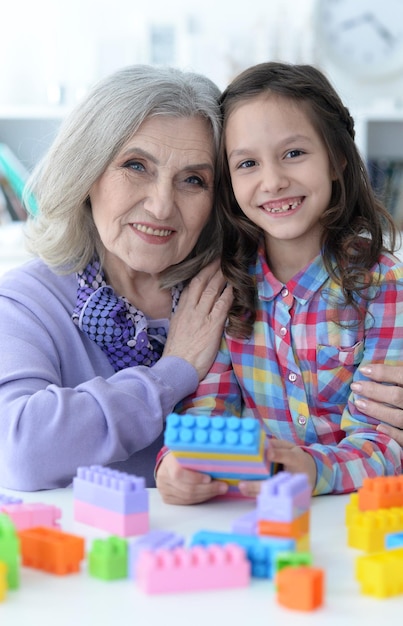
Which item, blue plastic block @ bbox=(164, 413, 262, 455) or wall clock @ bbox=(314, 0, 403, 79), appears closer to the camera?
blue plastic block @ bbox=(164, 413, 262, 455)

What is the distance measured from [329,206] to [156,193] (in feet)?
1.01

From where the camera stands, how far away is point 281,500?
93 centimetres

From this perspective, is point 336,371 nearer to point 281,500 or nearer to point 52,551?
point 281,500

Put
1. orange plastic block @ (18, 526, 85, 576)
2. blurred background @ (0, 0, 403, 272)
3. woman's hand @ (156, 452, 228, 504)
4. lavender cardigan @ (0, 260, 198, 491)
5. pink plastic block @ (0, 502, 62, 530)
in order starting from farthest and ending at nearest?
1. blurred background @ (0, 0, 403, 272)
2. lavender cardigan @ (0, 260, 198, 491)
3. woman's hand @ (156, 452, 228, 504)
4. pink plastic block @ (0, 502, 62, 530)
5. orange plastic block @ (18, 526, 85, 576)

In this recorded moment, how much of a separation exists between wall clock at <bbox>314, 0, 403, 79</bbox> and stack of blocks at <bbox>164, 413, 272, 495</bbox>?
2.67 m

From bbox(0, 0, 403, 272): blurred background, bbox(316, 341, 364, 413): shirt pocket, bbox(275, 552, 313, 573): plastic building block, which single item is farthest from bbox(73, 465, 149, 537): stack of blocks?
bbox(0, 0, 403, 272): blurred background

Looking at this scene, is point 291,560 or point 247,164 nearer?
point 291,560

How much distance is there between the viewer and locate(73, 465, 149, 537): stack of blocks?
1.03 metres

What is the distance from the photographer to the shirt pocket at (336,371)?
1.53 m

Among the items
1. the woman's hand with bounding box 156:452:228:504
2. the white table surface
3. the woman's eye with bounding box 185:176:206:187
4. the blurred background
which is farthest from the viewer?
the blurred background

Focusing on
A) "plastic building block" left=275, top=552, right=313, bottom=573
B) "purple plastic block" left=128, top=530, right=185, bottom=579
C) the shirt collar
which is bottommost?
"purple plastic block" left=128, top=530, right=185, bottom=579

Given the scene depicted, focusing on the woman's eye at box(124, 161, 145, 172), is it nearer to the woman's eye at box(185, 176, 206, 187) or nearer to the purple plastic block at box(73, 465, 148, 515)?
the woman's eye at box(185, 176, 206, 187)

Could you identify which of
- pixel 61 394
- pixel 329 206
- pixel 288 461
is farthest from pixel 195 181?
pixel 288 461

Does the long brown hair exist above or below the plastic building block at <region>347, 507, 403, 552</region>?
above
